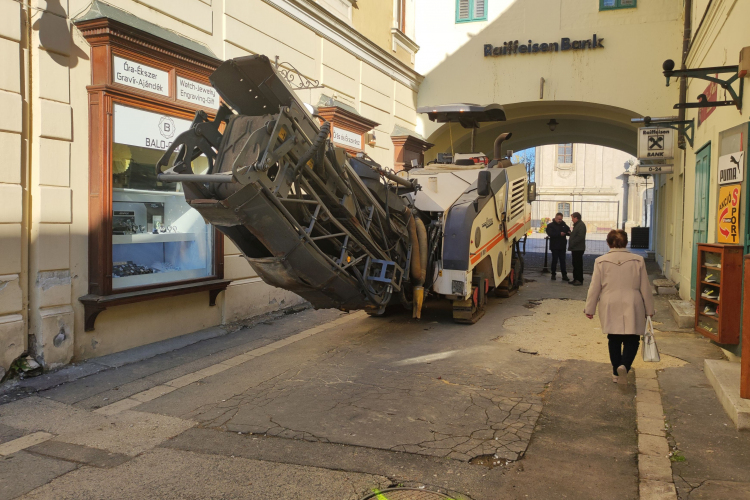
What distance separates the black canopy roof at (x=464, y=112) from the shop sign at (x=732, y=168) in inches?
161

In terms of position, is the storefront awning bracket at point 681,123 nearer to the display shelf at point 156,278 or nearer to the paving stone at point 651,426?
the paving stone at point 651,426

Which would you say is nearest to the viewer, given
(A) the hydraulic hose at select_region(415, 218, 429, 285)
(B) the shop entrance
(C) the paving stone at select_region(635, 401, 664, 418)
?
(C) the paving stone at select_region(635, 401, 664, 418)

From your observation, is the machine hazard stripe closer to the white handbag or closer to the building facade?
the white handbag

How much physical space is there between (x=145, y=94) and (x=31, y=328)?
8.95ft

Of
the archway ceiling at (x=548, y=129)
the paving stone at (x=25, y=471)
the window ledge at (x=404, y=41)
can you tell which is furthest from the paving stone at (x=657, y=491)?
the archway ceiling at (x=548, y=129)

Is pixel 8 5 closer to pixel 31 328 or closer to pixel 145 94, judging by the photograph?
pixel 145 94

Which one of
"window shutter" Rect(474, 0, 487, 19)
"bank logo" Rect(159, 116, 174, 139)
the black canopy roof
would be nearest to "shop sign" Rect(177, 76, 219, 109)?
"bank logo" Rect(159, 116, 174, 139)

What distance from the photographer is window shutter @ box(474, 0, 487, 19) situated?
1466cm

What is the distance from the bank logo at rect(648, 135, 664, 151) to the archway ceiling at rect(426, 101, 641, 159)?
10.2 feet

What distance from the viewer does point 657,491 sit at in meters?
3.27

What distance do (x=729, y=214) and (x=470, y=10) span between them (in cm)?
1035

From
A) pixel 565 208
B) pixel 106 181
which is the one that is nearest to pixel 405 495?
pixel 106 181

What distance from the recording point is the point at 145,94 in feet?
21.3

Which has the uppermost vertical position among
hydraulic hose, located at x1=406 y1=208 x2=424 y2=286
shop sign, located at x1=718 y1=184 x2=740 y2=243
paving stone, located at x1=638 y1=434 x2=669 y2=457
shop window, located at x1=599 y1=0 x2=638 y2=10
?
shop window, located at x1=599 y1=0 x2=638 y2=10
